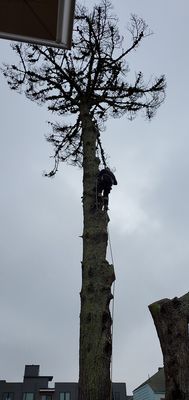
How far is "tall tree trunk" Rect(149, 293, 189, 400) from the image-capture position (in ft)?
12.9

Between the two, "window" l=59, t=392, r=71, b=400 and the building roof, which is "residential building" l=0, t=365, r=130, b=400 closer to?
"window" l=59, t=392, r=71, b=400

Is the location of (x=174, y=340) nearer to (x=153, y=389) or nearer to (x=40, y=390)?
(x=153, y=389)

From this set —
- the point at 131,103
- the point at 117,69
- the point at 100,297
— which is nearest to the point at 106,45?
the point at 117,69

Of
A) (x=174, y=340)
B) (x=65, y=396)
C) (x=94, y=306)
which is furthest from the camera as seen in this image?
(x=65, y=396)

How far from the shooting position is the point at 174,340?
13.7ft

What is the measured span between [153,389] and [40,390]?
41.9 feet

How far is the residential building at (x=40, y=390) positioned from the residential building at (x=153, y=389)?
5.66 m

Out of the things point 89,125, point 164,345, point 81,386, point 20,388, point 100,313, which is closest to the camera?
point 164,345

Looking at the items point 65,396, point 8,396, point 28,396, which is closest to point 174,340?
point 65,396

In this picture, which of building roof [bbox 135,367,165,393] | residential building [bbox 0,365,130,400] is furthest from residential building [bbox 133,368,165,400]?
residential building [bbox 0,365,130,400]

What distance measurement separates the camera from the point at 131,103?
9.20 m

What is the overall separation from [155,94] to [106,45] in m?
1.39

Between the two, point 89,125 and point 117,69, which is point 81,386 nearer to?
point 89,125

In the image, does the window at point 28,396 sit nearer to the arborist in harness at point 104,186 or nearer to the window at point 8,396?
the window at point 8,396
